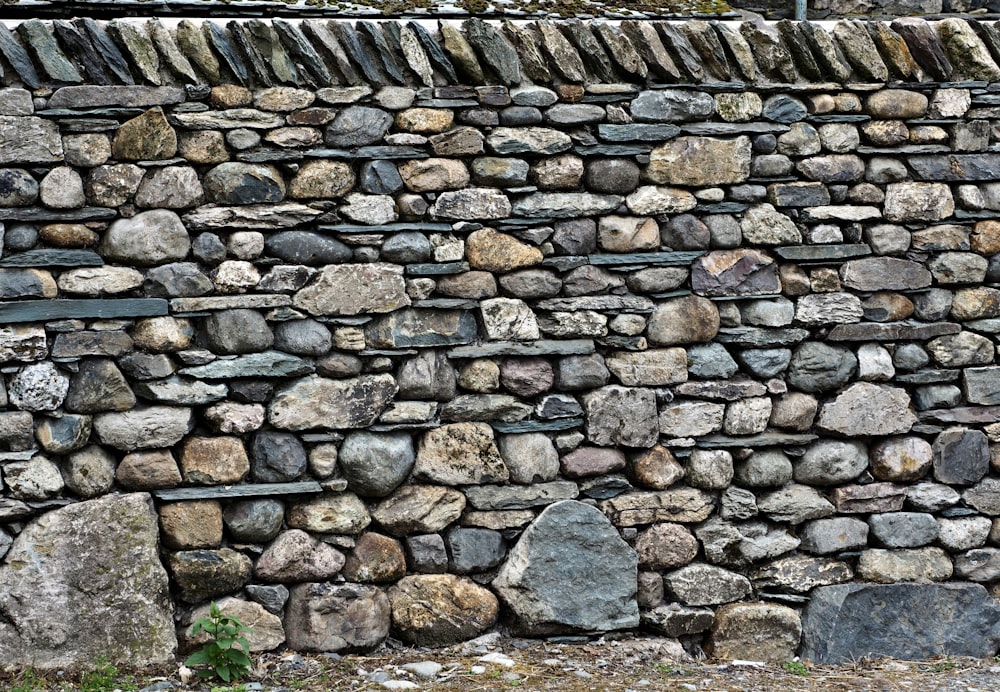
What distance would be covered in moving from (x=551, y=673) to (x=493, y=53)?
8.12ft

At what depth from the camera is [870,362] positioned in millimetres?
4359

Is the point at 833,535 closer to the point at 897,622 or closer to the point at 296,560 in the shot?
the point at 897,622

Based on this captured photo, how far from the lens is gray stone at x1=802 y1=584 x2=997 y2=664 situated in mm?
4305

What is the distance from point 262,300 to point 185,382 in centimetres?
43

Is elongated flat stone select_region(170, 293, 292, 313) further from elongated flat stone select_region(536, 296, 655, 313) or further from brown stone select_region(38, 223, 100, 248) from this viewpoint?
elongated flat stone select_region(536, 296, 655, 313)

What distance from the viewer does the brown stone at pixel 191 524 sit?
3844 millimetres

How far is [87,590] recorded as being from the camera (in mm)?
3738

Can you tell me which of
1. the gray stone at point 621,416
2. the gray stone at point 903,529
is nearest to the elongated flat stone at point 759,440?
the gray stone at point 621,416

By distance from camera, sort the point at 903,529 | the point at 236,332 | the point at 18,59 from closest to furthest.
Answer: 1. the point at 18,59
2. the point at 236,332
3. the point at 903,529

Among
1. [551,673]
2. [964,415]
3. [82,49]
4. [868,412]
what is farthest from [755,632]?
[82,49]

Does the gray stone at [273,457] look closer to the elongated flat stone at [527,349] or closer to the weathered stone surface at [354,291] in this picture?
the weathered stone surface at [354,291]

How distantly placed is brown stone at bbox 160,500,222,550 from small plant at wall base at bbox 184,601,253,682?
0.25 metres

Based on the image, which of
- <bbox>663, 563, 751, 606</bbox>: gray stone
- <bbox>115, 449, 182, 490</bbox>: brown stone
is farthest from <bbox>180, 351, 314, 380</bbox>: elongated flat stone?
<bbox>663, 563, 751, 606</bbox>: gray stone

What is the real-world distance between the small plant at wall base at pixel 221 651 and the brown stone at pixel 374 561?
48cm
